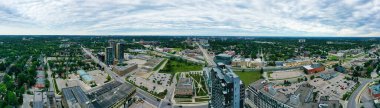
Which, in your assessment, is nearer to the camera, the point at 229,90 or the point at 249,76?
the point at 229,90

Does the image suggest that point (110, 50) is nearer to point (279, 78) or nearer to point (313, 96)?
point (279, 78)

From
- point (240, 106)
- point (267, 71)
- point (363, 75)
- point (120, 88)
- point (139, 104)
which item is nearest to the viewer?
point (240, 106)

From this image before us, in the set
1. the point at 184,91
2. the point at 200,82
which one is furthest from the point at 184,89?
the point at 200,82

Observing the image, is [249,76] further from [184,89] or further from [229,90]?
[229,90]

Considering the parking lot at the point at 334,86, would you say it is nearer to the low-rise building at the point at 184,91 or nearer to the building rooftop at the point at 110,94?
the low-rise building at the point at 184,91

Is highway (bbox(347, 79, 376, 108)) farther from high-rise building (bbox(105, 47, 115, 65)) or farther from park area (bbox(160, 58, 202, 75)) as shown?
high-rise building (bbox(105, 47, 115, 65))

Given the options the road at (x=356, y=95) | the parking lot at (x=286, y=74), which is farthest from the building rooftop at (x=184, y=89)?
the road at (x=356, y=95)

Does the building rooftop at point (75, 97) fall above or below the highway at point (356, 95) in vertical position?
above

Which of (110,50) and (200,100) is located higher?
(110,50)

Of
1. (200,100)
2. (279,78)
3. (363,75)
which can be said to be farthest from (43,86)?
(363,75)

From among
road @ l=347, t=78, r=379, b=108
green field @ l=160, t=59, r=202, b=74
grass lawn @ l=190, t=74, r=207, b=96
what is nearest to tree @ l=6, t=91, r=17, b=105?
grass lawn @ l=190, t=74, r=207, b=96

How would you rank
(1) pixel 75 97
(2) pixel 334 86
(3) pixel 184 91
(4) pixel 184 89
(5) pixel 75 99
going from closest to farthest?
(5) pixel 75 99 < (1) pixel 75 97 < (3) pixel 184 91 < (4) pixel 184 89 < (2) pixel 334 86
